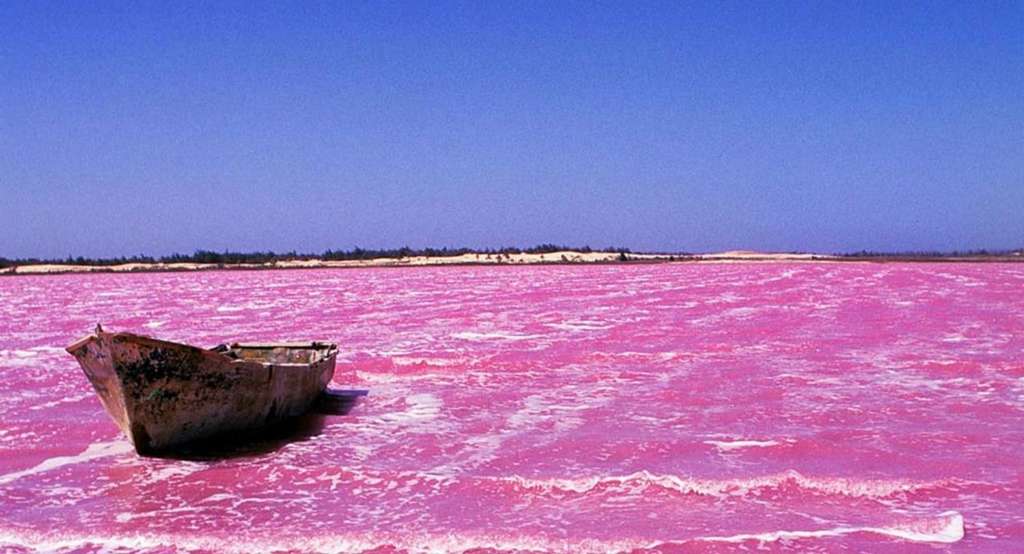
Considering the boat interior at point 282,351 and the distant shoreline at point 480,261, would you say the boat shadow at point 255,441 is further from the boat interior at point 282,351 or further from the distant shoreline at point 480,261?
the distant shoreline at point 480,261

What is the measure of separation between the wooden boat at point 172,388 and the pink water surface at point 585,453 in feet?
1.00

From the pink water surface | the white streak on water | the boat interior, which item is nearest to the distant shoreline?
the pink water surface

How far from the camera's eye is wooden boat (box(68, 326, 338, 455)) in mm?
6793

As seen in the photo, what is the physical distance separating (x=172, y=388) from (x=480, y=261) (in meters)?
46.4

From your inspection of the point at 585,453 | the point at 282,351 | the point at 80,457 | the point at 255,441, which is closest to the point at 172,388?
the point at 255,441

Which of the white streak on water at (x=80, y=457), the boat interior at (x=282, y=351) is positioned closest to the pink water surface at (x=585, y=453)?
the white streak on water at (x=80, y=457)

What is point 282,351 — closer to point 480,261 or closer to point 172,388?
point 172,388

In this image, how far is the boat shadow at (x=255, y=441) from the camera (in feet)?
24.1

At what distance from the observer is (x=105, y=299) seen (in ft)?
90.8

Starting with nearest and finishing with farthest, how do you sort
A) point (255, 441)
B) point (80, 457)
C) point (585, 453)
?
point (585, 453) → point (80, 457) → point (255, 441)

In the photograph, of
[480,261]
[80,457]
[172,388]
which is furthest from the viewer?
[480,261]

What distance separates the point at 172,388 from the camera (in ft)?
22.9

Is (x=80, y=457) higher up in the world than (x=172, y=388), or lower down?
lower down

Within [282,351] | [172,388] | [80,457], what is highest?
[172,388]
